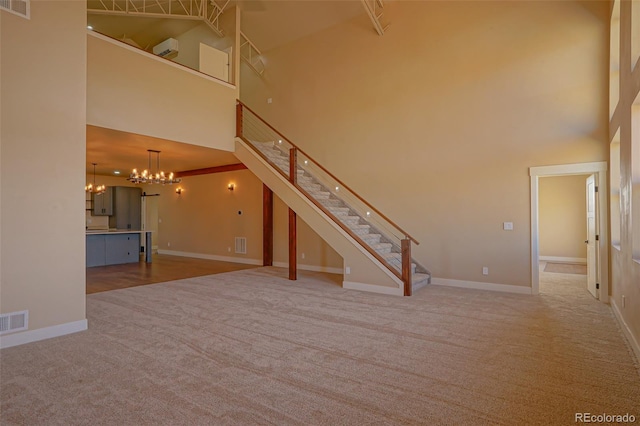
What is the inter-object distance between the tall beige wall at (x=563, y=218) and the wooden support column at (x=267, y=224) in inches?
328

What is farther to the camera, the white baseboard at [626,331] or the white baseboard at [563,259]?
the white baseboard at [563,259]

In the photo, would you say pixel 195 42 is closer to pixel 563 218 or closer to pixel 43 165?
pixel 43 165

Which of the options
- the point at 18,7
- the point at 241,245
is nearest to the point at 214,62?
the point at 18,7

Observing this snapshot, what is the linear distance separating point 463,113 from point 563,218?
6644 mm

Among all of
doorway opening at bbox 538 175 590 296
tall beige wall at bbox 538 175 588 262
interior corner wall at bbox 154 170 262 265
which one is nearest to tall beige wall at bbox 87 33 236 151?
interior corner wall at bbox 154 170 262 265

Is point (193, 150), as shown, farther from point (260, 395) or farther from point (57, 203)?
point (260, 395)

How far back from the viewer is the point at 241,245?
10227 mm

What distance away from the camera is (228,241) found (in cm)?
1056

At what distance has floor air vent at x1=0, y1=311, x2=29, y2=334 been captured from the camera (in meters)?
3.50

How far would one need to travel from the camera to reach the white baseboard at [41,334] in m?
3.54

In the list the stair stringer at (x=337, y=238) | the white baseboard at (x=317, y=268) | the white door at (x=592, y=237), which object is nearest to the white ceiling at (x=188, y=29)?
the stair stringer at (x=337, y=238)

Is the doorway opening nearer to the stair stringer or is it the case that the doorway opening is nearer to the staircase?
the staircase

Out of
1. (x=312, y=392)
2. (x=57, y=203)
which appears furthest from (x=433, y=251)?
(x=57, y=203)

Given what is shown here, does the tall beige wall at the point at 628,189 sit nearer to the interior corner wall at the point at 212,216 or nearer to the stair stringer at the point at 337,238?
the stair stringer at the point at 337,238
